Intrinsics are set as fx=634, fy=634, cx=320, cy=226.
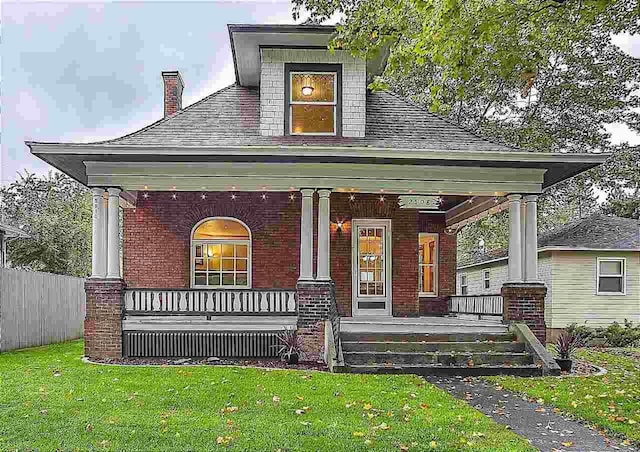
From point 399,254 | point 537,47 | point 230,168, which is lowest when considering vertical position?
point 399,254

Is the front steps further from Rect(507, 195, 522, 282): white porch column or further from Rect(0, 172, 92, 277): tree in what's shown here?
Rect(0, 172, 92, 277): tree

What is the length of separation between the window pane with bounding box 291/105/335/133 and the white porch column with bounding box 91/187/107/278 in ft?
13.5

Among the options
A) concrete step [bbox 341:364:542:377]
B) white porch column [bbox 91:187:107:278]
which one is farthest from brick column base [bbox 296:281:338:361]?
white porch column [bbox 91:187:107:278]

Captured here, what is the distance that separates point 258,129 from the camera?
1316cm

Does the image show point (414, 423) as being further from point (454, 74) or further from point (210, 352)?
point (210, 352)

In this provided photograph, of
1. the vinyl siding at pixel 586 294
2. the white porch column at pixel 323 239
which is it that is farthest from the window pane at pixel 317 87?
the vinyl siding at pixel 586 294

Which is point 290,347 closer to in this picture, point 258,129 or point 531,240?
point 258,129

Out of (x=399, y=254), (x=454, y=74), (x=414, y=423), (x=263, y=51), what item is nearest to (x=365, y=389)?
(x=414, y=423)

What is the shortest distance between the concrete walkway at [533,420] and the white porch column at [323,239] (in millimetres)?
3150

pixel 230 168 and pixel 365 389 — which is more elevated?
pixel 230 168

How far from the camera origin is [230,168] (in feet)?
38.2

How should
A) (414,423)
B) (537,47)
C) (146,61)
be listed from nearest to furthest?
1. (414,423)
2. (537,47)
3. (146,61)

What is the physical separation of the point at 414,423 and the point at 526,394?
269 centimetres

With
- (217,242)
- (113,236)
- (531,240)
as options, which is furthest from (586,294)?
(113,236)
